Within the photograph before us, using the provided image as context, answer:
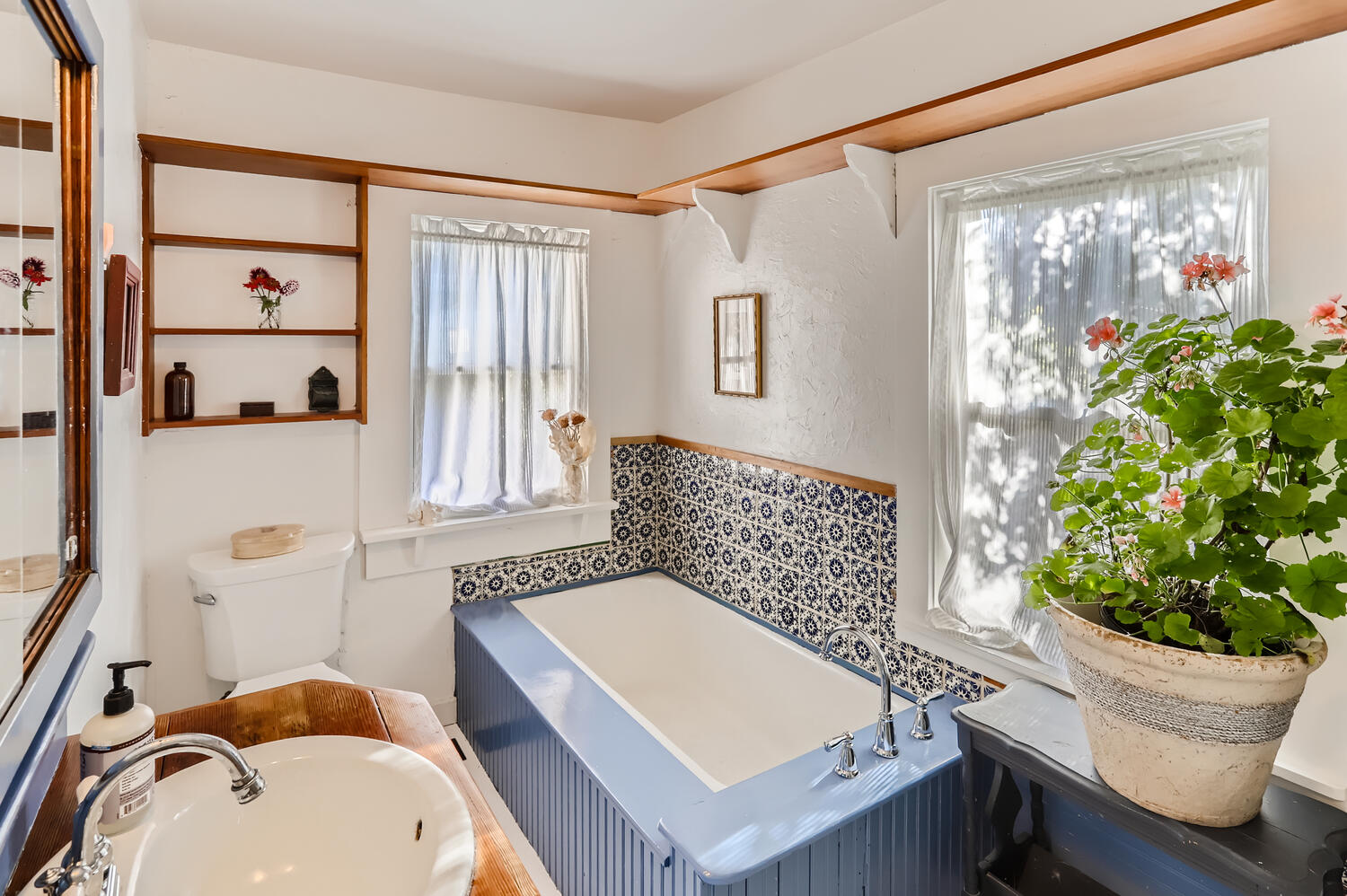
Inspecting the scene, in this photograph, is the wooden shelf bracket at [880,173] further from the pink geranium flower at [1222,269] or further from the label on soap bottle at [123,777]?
the label on soap bottle at [123,777]

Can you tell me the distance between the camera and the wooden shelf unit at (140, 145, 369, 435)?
2.37 m

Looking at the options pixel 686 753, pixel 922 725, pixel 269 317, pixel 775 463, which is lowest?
pixel 686 753

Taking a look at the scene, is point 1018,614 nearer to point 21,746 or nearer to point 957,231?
point 957,231

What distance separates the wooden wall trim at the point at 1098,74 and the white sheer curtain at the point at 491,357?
1.07 metres

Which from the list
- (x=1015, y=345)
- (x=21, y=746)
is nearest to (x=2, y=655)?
(x=21, y=746)

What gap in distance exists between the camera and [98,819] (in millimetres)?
788

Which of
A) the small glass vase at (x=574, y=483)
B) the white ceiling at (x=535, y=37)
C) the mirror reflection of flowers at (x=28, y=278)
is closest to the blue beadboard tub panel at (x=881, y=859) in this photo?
the mirror reflection of flowers at (x=28, y=278)

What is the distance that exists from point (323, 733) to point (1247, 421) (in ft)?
5.11

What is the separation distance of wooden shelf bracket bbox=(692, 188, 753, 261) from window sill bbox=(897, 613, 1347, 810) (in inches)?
59.0

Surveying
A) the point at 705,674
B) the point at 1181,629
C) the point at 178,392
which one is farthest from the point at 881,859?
the point at 178,392

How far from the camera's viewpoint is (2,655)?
2.38 ft

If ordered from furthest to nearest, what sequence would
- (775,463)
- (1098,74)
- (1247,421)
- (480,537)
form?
1. (480,537)
2. (775,463)
3. (1098,74)
4. (1247,421)

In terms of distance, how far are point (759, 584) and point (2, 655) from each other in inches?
96.8

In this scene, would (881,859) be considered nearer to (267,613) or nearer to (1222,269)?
(1222,269)
